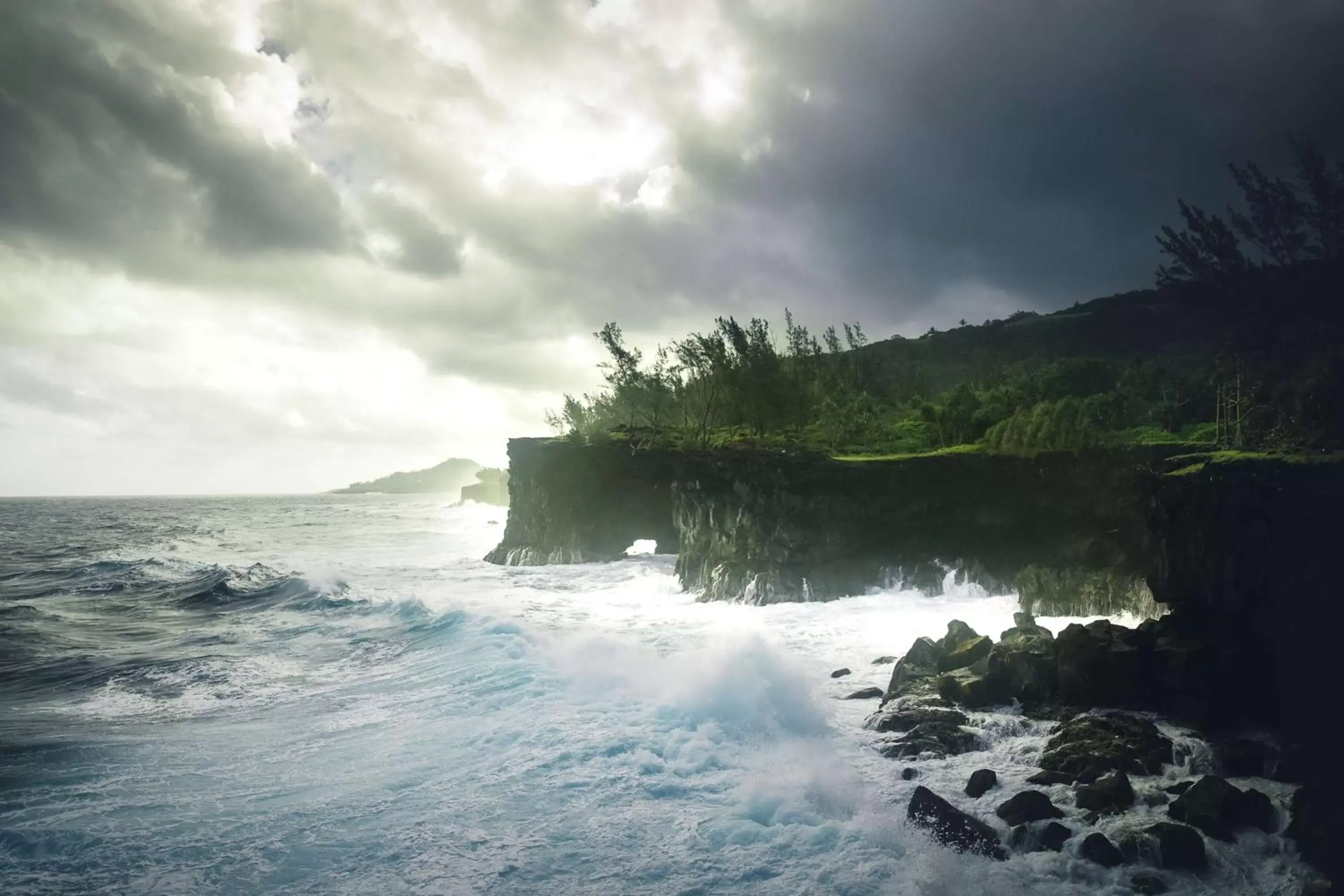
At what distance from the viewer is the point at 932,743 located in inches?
654

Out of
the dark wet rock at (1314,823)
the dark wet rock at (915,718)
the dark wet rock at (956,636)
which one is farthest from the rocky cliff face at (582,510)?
the dark wet rock at (1314,823)

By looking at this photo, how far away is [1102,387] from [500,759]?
51769 millimetres

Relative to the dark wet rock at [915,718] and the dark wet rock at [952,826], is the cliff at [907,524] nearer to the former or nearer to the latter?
the dark wet rock at [915,718]

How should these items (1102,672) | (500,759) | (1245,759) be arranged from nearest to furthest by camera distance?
(1245,759)
(500,759)
(1102,672)

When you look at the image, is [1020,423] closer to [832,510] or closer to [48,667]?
[832,510]

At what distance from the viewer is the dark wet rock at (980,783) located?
14266 mm

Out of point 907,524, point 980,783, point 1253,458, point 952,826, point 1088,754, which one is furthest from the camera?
point 907,524

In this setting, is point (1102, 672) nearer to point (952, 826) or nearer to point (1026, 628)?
point (1026, 628)

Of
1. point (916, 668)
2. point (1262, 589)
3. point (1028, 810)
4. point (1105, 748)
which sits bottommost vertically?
point (1028, 810)

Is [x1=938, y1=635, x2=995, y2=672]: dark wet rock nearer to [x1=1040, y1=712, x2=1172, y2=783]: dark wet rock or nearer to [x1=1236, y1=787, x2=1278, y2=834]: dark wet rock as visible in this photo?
[x1=1040, y1=712, x2=1172, y2=783]: dark wet rock

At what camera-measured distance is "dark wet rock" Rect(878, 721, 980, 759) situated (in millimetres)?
16328

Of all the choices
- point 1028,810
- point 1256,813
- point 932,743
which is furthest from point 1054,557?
point 1028,810

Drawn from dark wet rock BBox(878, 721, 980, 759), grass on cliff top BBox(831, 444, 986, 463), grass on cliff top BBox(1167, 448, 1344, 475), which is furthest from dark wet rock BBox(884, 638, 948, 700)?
grass on cliff top BBox(831, 444, 986, 463)

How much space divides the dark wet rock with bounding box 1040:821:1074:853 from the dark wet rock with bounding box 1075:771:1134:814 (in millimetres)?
1063
